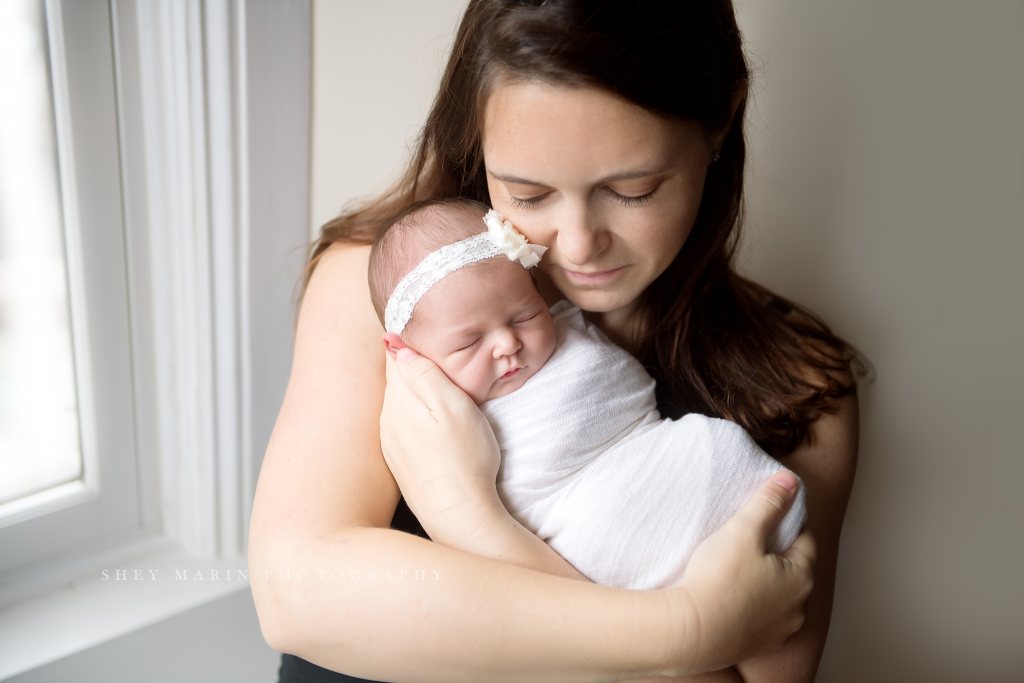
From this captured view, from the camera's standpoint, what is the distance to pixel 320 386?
115 centimetres

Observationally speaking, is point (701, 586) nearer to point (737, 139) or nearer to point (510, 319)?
point (510, 319)

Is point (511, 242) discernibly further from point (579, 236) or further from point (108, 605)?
point (108, 605)

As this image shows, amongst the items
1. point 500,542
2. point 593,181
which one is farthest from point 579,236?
point 500,542


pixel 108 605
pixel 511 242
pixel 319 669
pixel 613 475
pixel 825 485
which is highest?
pixel 511 242

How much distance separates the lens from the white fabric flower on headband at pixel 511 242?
1106mm

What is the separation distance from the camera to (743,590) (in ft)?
3.15

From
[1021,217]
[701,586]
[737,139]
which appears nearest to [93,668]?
[701,586]

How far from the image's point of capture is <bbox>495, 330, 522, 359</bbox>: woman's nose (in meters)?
1.11

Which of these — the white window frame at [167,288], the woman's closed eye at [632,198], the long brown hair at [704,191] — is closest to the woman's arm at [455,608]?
the long brown hair at [704,191]

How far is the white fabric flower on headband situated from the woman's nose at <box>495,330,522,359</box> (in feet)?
0.42

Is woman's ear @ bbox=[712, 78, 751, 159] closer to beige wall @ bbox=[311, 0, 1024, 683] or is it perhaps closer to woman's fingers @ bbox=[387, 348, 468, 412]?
beige wall @ bbox=[311, 0, 1024, 683]

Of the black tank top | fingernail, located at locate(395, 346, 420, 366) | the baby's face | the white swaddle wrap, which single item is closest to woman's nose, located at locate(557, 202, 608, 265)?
the baby's face

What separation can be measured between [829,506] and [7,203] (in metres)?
1.86

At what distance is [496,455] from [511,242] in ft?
1.18
